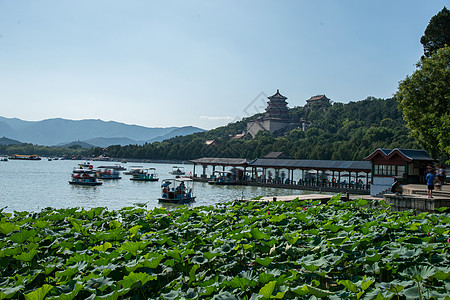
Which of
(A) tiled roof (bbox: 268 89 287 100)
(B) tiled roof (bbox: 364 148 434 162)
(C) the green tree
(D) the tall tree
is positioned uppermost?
(A) tiled roof (bbox: 268 89 287 100)

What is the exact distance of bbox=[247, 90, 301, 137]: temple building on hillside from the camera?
10431cm

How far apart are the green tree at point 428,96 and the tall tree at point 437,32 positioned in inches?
137

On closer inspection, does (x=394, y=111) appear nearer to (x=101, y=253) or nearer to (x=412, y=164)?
(x=412, y=164)

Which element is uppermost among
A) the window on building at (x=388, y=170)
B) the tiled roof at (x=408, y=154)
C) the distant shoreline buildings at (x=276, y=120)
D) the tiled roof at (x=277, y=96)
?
the tiled roof at (x=277, y=96)

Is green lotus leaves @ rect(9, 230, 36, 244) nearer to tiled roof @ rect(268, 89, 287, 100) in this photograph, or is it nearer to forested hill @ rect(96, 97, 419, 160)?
forested hill @ rect(96, 97, 419, 160)

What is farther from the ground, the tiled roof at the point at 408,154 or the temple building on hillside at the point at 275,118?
the temple building on hillside at the point at 275,118

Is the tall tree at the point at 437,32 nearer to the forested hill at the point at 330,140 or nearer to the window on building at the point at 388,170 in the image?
the window on building at the point at 388,170

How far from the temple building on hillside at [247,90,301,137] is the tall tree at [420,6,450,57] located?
78899mm

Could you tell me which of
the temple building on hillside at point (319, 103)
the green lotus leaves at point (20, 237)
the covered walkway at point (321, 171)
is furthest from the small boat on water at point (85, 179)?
the temple building on hillside at point (319, 103)

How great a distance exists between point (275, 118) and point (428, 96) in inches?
3306

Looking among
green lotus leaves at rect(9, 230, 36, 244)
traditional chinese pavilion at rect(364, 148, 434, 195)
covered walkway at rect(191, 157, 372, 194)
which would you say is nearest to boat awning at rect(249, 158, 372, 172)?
covered walkway at rect(191, 157, 372, 194)

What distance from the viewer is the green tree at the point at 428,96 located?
20516mm

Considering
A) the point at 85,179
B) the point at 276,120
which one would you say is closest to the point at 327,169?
the point at 85,179

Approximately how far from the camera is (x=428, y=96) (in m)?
21.1
